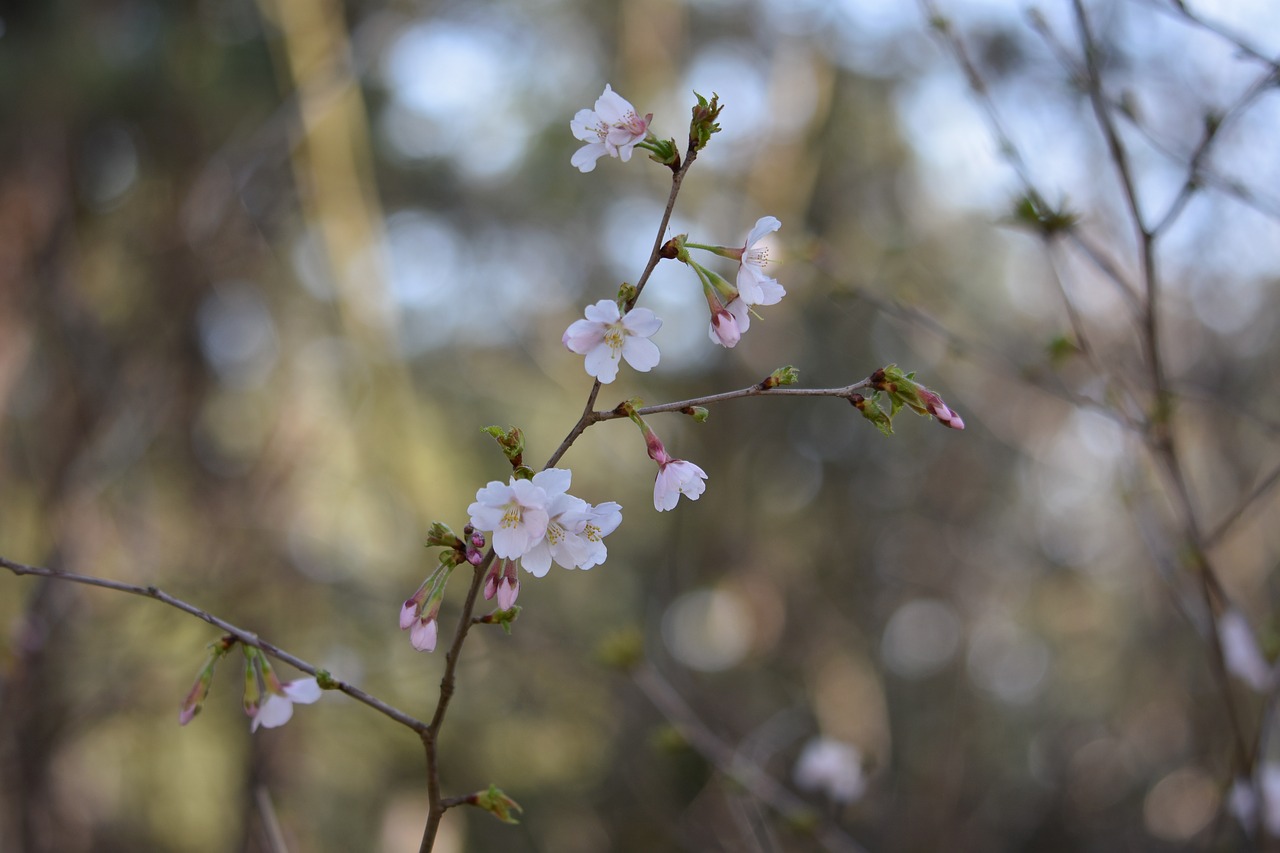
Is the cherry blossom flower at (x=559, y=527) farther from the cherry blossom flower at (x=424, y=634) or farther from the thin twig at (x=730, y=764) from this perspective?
the thin twig at (x=730, y=764)

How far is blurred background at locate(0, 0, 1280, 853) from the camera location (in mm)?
4129

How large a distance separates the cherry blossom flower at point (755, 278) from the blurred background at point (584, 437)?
115 centimetres

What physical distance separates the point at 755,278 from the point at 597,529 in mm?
372

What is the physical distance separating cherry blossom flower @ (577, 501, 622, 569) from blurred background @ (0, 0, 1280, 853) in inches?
48.1

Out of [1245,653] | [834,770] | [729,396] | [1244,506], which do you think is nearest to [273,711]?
[729,396]

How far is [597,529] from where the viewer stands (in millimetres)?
1111

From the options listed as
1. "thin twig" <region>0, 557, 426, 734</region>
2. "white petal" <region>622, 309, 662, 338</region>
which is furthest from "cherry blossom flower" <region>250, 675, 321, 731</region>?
"white petal" <region>622, 309, 662, 338</region>

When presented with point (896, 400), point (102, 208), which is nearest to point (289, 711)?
point (896, 400)

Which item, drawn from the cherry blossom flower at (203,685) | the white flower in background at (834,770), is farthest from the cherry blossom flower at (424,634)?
the white flower in background at (834,770)

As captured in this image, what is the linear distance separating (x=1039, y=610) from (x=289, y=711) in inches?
310

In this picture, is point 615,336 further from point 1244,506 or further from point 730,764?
point 730,764

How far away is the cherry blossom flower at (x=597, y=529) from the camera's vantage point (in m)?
1.05

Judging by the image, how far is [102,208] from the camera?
523 centimetres

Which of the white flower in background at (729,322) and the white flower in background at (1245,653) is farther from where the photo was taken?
the white flower in background at (1245,653)
